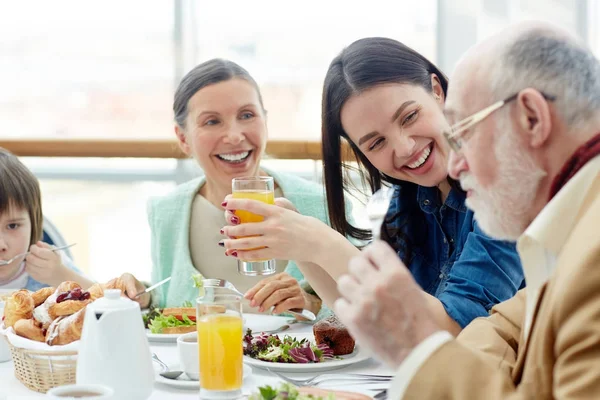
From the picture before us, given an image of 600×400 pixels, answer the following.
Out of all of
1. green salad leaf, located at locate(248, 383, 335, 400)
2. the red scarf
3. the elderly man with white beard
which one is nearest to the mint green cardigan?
green salad leaf, located at locate(248, 383, 335, 400)

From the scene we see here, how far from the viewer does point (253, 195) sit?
75.9 inches

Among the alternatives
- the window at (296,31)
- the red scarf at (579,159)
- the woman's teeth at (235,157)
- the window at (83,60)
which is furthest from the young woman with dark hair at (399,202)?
the window at (83,60)

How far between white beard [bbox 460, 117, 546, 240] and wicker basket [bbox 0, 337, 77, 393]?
0.79 meters

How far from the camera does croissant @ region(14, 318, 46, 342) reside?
1574mm

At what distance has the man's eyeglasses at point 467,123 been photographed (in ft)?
3.88

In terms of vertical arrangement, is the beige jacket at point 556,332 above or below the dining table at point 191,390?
above

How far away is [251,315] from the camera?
221 centimetres

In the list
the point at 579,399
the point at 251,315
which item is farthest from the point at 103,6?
the point at 579,399

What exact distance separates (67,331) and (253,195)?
574 mm

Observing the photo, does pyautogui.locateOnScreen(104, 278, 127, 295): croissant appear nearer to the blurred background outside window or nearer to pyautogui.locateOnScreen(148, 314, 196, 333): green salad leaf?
pyautogui.locateOnScreen(148, 314, 196, 333): green salad leaf

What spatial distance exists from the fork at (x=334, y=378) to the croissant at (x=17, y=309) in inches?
19.9

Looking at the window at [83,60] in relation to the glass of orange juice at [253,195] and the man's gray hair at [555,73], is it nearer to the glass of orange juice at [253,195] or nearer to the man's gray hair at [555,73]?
the glass of orange juice at [253,195]

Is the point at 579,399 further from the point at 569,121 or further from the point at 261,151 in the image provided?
the point at 261,151

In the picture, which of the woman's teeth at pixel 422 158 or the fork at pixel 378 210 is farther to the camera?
the woman's teeth at pixel 422 158
